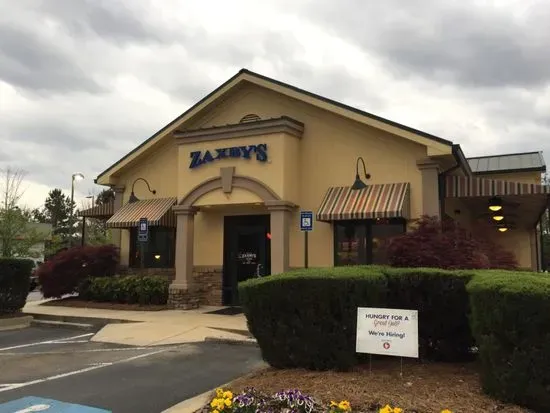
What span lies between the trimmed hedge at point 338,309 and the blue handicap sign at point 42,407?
212cm

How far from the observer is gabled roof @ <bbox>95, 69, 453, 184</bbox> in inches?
558

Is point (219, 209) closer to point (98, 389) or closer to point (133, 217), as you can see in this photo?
point (133, 217)

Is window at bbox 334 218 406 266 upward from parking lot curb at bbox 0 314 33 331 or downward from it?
upward

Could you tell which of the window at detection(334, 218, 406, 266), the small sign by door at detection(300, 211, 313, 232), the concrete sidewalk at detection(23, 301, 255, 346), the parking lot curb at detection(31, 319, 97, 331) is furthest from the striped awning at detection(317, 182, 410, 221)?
the parking lot curb at detection(31, 319, 97, 331)

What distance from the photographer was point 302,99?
16.1m

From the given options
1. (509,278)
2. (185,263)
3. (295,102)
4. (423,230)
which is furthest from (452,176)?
(509,278)

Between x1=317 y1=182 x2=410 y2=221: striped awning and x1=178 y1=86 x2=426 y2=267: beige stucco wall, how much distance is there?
347 millimetres

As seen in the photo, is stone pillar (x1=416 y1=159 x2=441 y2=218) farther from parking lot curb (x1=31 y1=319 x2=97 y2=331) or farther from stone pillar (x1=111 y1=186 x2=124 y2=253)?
stone pillar (x1=111 y1=186 x2=124 y2=253)

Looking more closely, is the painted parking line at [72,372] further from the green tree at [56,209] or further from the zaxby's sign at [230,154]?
the green tree at [56,209]

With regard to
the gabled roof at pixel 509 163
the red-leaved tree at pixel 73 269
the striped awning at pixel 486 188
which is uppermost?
the gabled roof at pixel 509 163

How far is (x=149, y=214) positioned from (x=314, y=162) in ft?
18.9

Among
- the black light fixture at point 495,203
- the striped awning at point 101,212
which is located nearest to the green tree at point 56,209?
the striped awning at point 101,212

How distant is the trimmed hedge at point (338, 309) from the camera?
6.47m

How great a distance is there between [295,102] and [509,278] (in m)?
11.9
